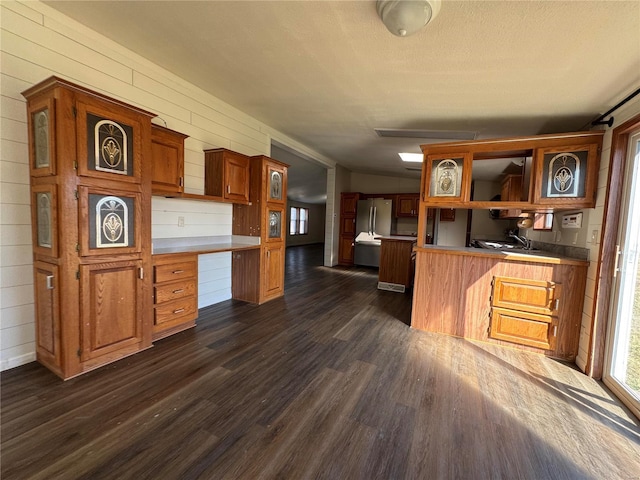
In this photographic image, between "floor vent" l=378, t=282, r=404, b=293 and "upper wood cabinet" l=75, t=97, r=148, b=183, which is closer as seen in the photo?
"upper wood cabinet" l=75, t=97, r=148, b=183

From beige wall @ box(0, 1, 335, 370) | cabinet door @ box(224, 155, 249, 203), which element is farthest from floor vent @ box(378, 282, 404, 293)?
beige wall @ box(0, 1, 335, 370)

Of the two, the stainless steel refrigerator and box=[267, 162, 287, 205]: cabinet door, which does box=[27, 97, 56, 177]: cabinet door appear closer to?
box=[267, 162, 287, 205]: cabinet door

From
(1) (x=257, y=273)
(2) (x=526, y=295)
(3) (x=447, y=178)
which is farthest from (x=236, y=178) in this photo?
(2) (x=526, y=295)

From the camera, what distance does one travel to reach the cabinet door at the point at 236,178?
349 cm

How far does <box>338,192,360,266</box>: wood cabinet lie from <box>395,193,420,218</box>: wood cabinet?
43.7 inches

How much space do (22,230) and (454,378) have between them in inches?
142

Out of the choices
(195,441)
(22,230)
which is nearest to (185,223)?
(22,230)

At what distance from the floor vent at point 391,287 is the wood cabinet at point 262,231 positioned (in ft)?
6.54

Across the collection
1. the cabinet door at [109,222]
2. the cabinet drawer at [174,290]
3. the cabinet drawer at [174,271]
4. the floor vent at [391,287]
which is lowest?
the floor vent at [391,287]

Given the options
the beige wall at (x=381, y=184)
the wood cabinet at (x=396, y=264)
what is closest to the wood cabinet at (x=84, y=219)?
the wood cabinet at (x=396, y=264)

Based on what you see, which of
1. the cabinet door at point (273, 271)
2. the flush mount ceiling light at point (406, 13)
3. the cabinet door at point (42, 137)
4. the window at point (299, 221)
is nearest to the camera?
the flush mount ceiling light at point (406, 13)

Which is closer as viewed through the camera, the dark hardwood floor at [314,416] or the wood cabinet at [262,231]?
the dark hardwood floor at [314,416]

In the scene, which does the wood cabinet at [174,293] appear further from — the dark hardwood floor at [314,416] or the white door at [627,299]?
the white door at [627,299]

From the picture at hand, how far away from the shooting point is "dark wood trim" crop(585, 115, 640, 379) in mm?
2273
